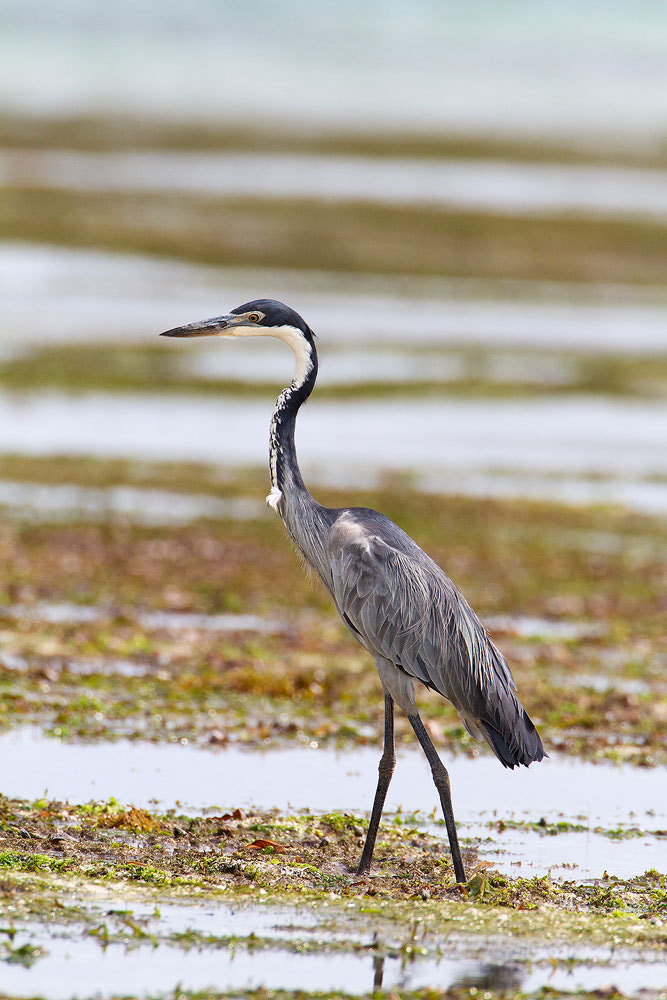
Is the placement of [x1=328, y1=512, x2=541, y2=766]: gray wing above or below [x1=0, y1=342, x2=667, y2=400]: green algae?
below

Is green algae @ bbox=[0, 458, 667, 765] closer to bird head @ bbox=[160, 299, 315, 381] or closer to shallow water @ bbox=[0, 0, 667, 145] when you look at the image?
bird head @ bbox=[160, 299, 315, 381]

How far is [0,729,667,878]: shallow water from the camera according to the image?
8711mm

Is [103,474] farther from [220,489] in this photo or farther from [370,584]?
[370,584]

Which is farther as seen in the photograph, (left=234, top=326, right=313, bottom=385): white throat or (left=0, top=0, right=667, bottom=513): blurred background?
(left=0, top=0, right=667, bottom=513): blurred background

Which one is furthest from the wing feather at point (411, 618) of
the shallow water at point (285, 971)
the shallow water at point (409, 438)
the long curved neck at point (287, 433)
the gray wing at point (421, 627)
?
the shallow water at point (409, 438)

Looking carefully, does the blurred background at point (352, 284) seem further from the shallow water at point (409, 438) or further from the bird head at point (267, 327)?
the bird head at point (267, 327)

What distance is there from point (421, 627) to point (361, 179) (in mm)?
54928

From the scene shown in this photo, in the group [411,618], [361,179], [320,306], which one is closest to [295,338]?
[411,618]

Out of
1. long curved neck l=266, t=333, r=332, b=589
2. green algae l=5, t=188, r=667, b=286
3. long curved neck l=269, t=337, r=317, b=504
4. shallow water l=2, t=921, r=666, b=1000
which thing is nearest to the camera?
shallow water l=2, t=921, r=666, b=1000

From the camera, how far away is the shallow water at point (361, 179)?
55.3m

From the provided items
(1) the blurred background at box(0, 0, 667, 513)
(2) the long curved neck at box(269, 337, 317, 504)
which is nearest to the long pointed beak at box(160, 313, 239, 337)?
(2) the long curved neck at box(269, 337, 317, 504)

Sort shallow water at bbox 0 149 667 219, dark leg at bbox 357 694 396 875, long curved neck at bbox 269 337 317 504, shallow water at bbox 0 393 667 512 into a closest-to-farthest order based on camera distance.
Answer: dark leg at bbox 357 694 396 875
long curved neck at bbox 269 337 317 504
shallow water at bbox 0 393 667 512
shallow water at bbox 0 149 667 219

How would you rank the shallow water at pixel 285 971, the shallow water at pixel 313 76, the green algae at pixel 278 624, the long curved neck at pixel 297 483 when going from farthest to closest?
the shallow water at pixel 313 76
the green algae at pixel 278 624
the long curved neck at pixel 297 483
the shallow water at pixel 285 971

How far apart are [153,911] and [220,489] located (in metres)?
12.5
